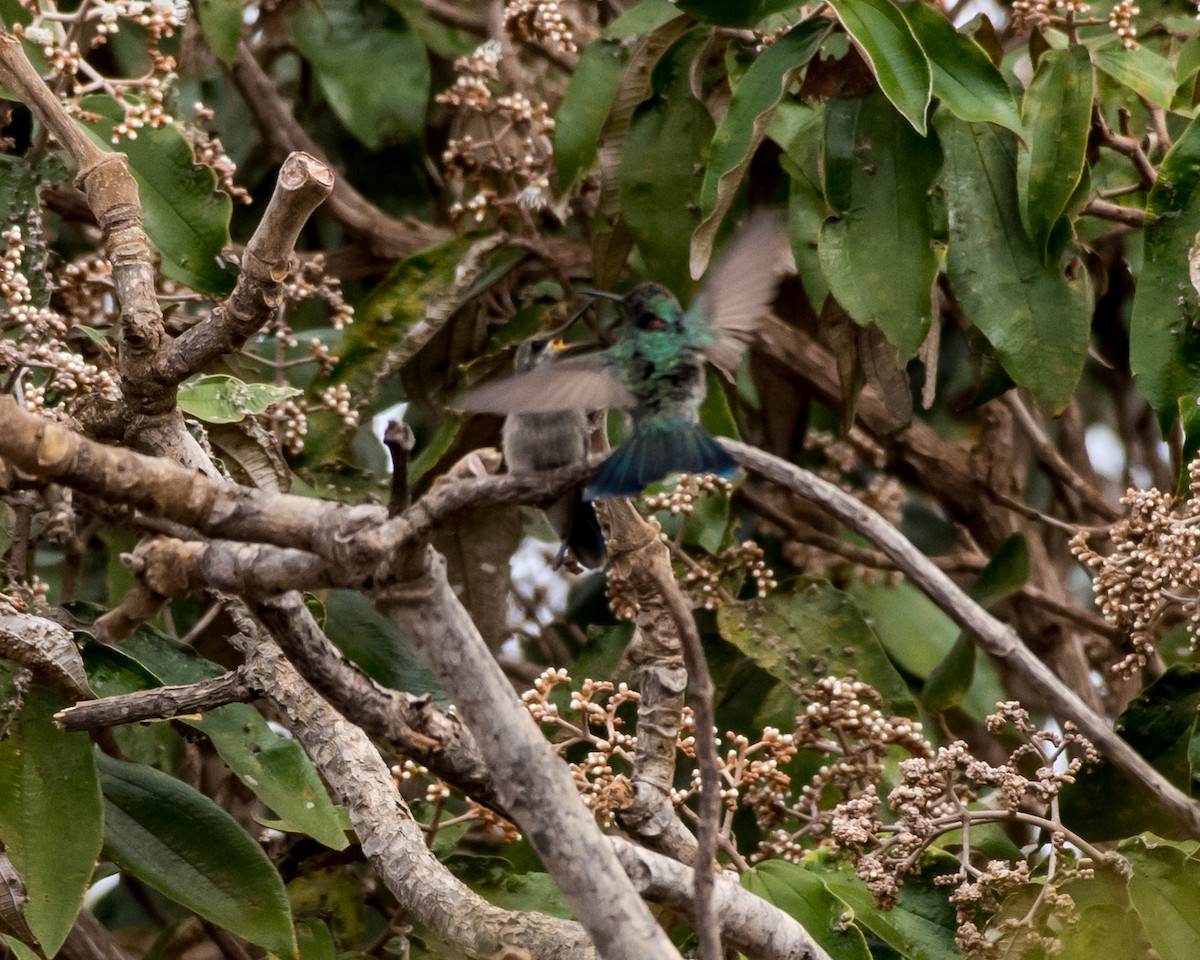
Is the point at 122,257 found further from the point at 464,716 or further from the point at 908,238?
the point at 908,238

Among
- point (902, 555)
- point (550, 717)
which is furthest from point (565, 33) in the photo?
point (902, 555)

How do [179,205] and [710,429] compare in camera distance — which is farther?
[710,429]

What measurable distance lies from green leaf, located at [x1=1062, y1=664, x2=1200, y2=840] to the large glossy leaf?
3.76 feet

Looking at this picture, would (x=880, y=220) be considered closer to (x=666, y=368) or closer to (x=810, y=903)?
(x=666, y=368)

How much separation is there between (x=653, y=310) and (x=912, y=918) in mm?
1175

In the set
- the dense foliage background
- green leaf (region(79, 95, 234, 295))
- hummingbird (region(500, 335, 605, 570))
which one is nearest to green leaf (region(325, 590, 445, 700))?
the dense foliage background

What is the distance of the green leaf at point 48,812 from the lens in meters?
2.44

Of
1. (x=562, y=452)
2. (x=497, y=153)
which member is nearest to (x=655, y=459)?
(x=562, y=452)

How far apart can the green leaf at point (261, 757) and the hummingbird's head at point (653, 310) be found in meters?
1.00

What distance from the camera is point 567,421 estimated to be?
303 centimetres

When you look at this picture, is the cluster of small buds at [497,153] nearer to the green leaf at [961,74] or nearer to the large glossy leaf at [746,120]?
the large glossy leaf at [746,120]

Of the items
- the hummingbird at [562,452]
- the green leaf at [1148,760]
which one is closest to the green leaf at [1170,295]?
the green leaf at [1148,760]

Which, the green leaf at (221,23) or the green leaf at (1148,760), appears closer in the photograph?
the green leaf at (1148,760)

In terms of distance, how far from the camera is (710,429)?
3.32 meters
